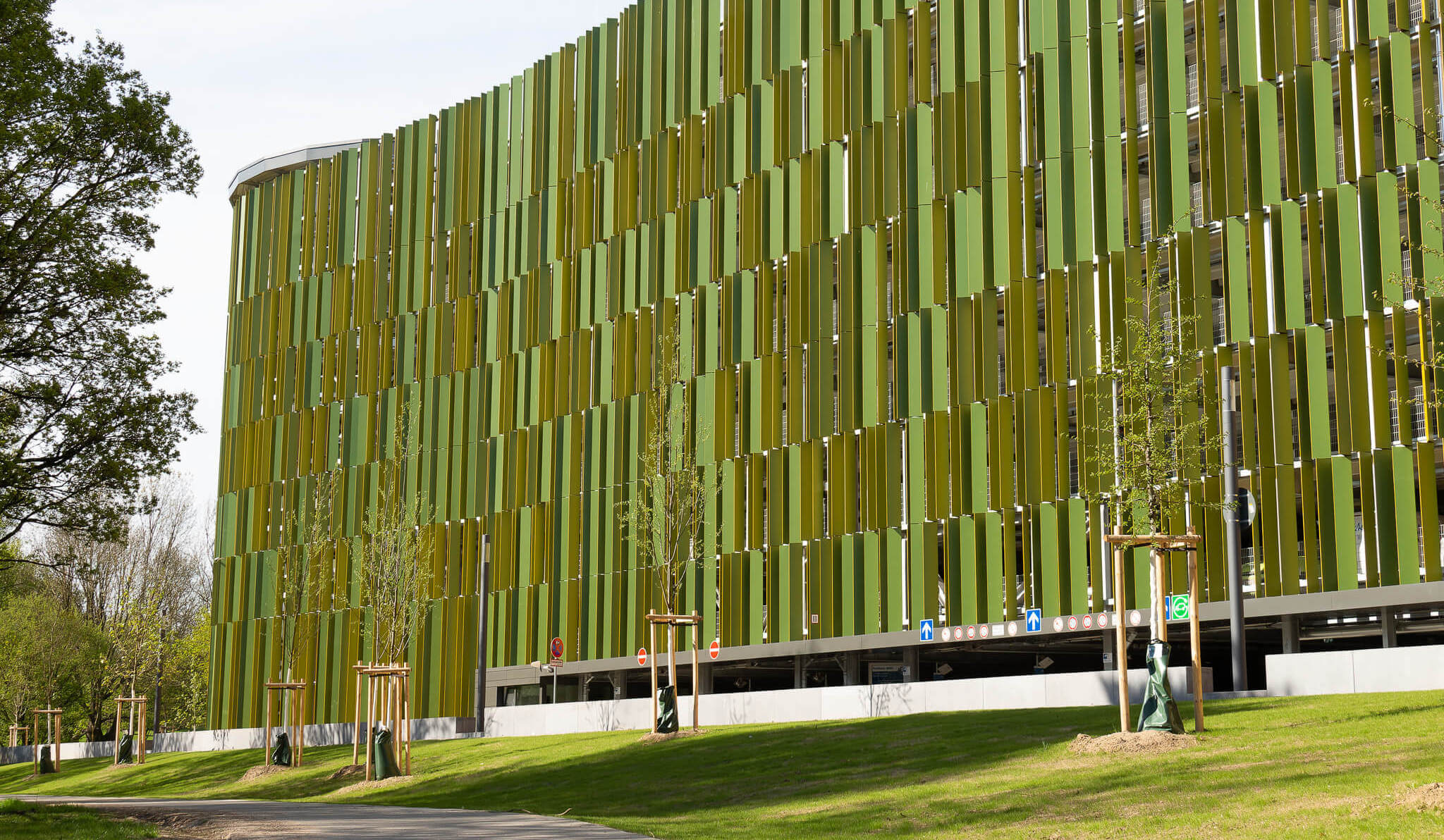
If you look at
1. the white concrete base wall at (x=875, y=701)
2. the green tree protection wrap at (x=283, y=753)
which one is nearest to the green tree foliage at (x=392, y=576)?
the green tree protection wrap at (x=283, y=753)

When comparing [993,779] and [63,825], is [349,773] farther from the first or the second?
[993,779]

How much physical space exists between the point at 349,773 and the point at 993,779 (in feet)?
74.8

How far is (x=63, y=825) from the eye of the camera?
23.9 m

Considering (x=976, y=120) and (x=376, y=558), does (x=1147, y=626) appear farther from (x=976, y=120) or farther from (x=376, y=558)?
(x=376, y=558)

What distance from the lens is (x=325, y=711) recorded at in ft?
217

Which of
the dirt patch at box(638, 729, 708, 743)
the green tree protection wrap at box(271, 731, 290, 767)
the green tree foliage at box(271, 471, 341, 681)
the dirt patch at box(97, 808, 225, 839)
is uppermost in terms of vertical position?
the green tree foliage at box(271, 471, 341, 681)

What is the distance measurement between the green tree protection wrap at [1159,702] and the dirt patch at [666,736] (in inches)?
522

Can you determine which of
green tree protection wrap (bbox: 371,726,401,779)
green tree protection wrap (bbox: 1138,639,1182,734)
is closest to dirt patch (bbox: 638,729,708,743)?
green tree protection wrap (bbox: 371,726,401,779)

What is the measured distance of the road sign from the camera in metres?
37.4

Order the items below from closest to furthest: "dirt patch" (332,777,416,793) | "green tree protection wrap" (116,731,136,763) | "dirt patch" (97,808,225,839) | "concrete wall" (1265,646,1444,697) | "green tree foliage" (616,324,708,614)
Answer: "dirt patch" (97,808,225,839) → "concrete wall" (1265,646,1444,697) → "dirt patch" (332,777,416,793) → "green tree foliage" (616,324,708,614) → "green tree protection wrap" (116,731,136,763)

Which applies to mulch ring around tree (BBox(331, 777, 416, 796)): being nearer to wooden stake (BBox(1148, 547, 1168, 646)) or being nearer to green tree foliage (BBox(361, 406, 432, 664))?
green tree foliage (BBox(361, 406, 432, 664))

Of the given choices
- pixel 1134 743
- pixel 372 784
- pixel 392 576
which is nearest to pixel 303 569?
pixel 392 576

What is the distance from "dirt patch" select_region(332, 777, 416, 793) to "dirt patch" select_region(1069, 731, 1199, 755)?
18419mm

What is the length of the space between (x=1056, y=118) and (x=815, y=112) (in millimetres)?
10293
